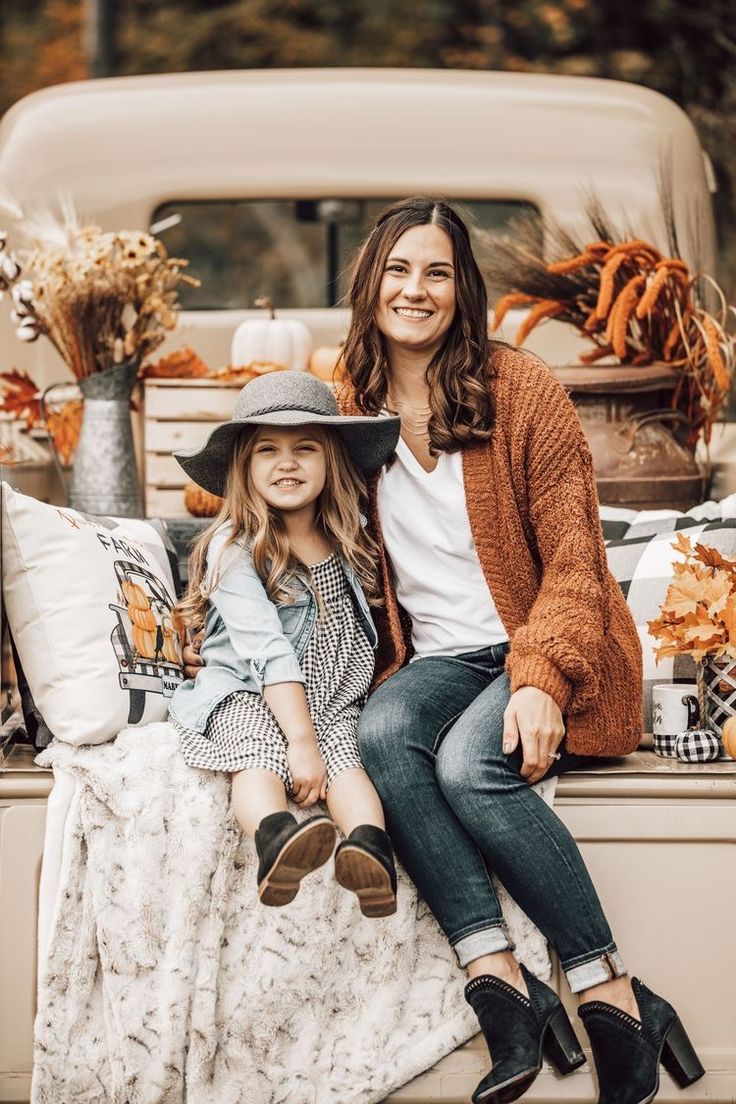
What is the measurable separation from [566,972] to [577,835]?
25cm

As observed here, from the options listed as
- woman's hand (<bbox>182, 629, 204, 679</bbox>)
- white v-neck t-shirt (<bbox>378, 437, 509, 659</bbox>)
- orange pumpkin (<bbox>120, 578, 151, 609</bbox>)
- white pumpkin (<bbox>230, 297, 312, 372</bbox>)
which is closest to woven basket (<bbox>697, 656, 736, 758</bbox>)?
white v-neck t-shirt (<bbox>378, 437, 509, 659</bbox>)

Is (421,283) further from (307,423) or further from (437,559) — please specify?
(437,559)

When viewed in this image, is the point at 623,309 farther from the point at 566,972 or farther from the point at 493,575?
the point at 566,972

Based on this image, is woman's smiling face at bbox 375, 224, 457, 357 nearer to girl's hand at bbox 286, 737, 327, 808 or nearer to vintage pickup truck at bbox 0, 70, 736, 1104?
girl's hand at bbox 286, 737, 327, 808

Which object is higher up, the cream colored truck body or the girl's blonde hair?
the cream colored truck body

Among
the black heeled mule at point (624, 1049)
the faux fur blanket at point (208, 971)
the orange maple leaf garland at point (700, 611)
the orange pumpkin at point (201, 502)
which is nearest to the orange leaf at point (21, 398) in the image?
the orange pumpkin at point (201, 502)

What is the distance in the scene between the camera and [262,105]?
415cm

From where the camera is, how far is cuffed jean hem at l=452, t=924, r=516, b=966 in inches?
88.7

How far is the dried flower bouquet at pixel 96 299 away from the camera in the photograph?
3.38m

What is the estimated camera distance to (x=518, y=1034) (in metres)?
2.18

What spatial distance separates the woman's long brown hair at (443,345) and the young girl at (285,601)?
11cm

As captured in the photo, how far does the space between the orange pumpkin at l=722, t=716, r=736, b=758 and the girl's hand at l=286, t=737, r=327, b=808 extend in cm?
79

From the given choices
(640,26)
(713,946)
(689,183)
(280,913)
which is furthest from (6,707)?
(640,26)

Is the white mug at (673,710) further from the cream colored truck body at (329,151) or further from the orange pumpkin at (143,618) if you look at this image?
the cream colored truck body at (329,151)
